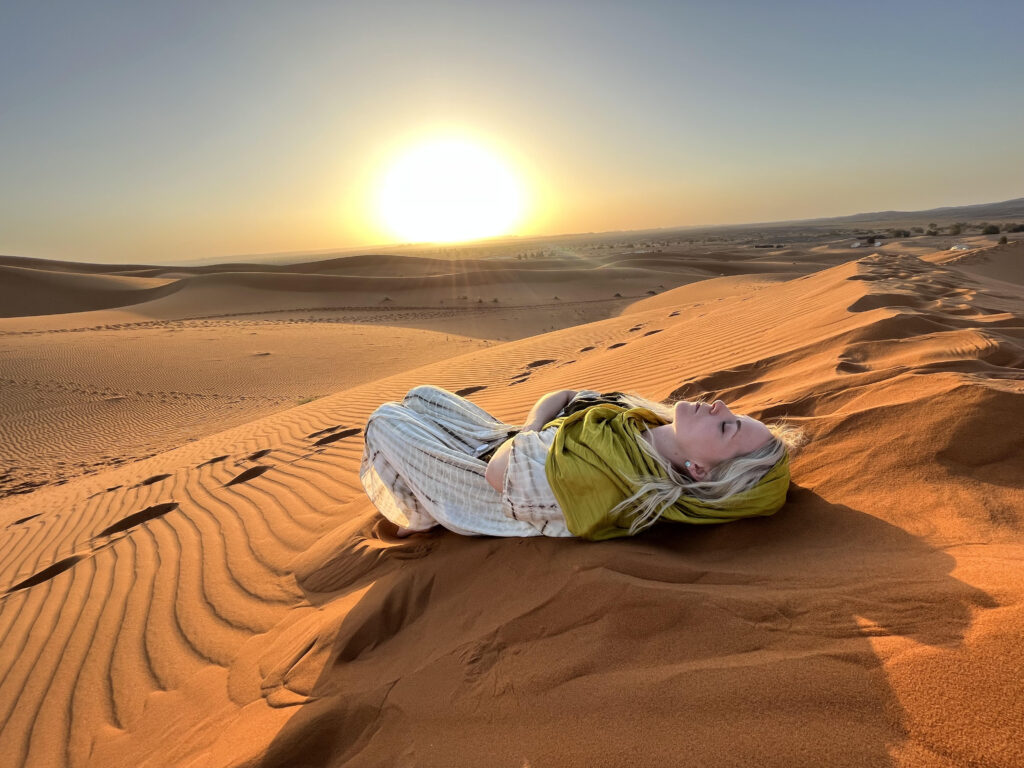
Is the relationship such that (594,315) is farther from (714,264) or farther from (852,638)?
(852,638)

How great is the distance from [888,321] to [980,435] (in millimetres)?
1996

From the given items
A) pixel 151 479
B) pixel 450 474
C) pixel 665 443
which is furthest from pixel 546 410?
pixel 151 479

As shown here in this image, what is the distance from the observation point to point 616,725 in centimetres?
121

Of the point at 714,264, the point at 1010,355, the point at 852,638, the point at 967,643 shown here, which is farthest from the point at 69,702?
the point at 714,264

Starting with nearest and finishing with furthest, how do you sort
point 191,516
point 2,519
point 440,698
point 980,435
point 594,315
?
point 440,698 < point 980,435 < point 191,516 < point 2,519 < point 594,315

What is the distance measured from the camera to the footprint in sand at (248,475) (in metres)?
4.67

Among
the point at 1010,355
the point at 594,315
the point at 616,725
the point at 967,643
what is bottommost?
the point at 594,315

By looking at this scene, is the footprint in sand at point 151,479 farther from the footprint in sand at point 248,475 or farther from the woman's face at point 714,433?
the woman's face at point 714,433

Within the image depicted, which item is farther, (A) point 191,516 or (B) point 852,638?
(A) point 191,516

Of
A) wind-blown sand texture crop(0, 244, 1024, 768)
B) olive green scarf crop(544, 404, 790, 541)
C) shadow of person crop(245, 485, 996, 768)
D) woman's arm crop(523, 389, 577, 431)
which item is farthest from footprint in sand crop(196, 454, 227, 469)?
olive green scarf crop(544, 404, 790, 541)

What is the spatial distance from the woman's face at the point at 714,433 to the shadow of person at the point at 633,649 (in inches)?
12.4

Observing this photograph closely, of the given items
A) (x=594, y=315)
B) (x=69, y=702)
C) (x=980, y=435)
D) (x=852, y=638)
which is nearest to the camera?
(x=852, y=638)

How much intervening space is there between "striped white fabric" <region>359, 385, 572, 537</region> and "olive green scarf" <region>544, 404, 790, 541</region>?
9 cm

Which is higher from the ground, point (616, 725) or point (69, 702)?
point (616, 725)
